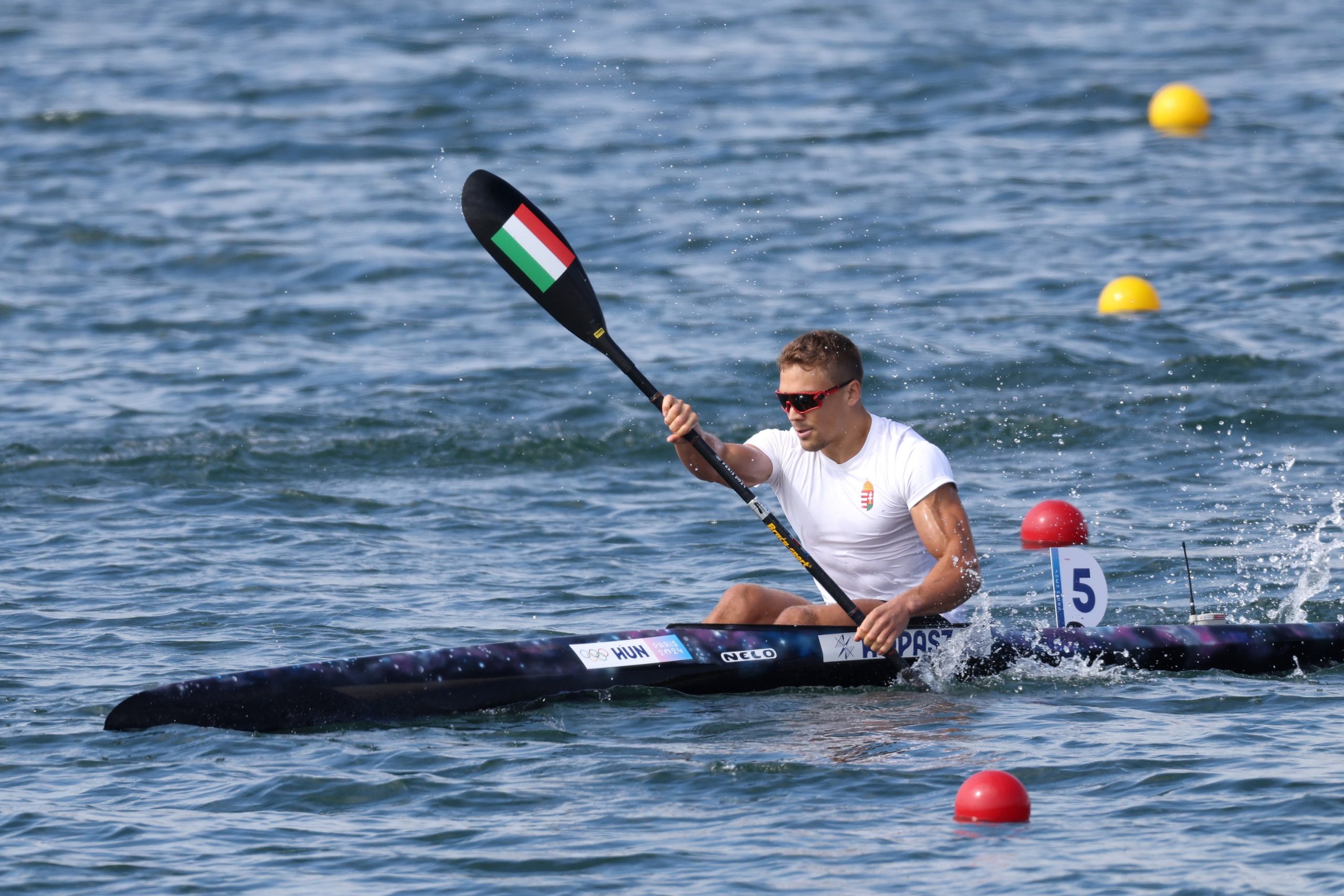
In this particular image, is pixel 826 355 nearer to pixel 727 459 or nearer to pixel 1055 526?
pixel 727 459

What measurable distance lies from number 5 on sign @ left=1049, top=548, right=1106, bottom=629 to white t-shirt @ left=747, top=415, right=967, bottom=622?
0.52 metres

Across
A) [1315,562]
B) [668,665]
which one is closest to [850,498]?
[668,665]

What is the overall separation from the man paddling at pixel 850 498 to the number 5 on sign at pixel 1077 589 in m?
0.50

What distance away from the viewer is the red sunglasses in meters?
5.98

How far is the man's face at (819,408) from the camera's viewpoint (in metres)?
5.99

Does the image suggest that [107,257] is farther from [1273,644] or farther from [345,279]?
[1273,644]

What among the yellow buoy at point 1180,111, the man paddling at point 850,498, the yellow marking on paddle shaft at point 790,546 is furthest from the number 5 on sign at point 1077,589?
the yellow buoy at point 1180,111

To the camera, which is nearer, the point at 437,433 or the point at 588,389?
the point at 437,433

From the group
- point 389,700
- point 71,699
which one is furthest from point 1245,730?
point 71,699

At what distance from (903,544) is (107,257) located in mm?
10689

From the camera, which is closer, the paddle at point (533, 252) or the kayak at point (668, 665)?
the kayak at point (668, 665)

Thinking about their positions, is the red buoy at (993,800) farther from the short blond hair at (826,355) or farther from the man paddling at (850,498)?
the short blond hair at (826,355)

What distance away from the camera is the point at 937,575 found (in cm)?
596

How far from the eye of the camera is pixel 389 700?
229 inches
